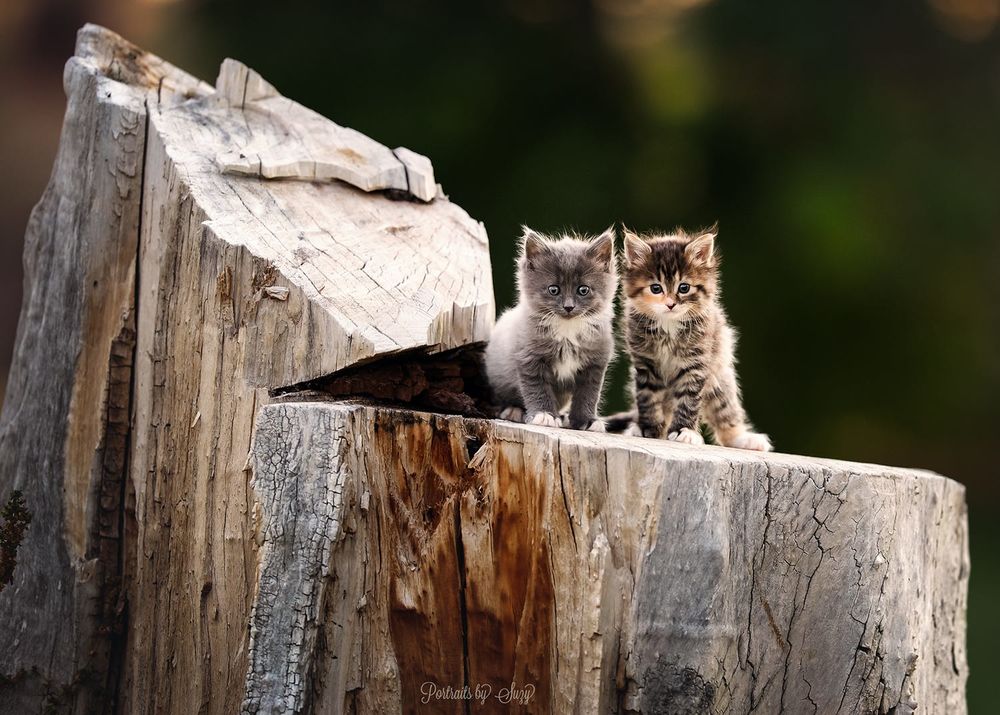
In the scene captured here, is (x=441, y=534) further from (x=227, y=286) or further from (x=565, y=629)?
(x=227, y=286)

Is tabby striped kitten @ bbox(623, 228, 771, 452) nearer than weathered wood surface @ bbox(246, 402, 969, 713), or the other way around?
weathered wood surface @ bbox(246, 402, 969, 713)

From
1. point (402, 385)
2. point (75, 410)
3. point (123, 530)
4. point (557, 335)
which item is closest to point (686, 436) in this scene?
point (557, 335)

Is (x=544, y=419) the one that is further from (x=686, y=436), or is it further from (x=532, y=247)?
(x=532, y=247)

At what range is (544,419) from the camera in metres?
2.97

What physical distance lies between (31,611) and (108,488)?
41cm

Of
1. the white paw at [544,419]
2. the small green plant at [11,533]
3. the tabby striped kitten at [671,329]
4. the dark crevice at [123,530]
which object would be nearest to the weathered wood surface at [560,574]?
the white paw at [544,419]

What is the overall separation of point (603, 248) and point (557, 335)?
349 mm

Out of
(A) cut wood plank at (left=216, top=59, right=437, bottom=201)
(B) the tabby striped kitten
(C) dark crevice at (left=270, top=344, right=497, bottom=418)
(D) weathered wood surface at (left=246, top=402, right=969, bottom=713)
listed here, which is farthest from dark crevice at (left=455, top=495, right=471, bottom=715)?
(A) cut wood plank at (left=216, top=59, right=437, bottom=201)

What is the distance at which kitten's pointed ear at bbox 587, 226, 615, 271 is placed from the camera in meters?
3.32

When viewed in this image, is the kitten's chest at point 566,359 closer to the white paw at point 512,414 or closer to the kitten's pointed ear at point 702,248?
the white paw at point 512,414

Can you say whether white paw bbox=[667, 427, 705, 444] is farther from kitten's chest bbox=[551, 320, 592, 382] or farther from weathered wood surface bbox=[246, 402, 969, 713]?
weathered wood surface bbox=[246, 402, 969, 713]

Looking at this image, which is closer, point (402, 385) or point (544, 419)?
point (402, 385)

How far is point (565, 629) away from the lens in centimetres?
218

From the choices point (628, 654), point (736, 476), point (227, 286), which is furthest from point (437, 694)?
point (227, 286)
